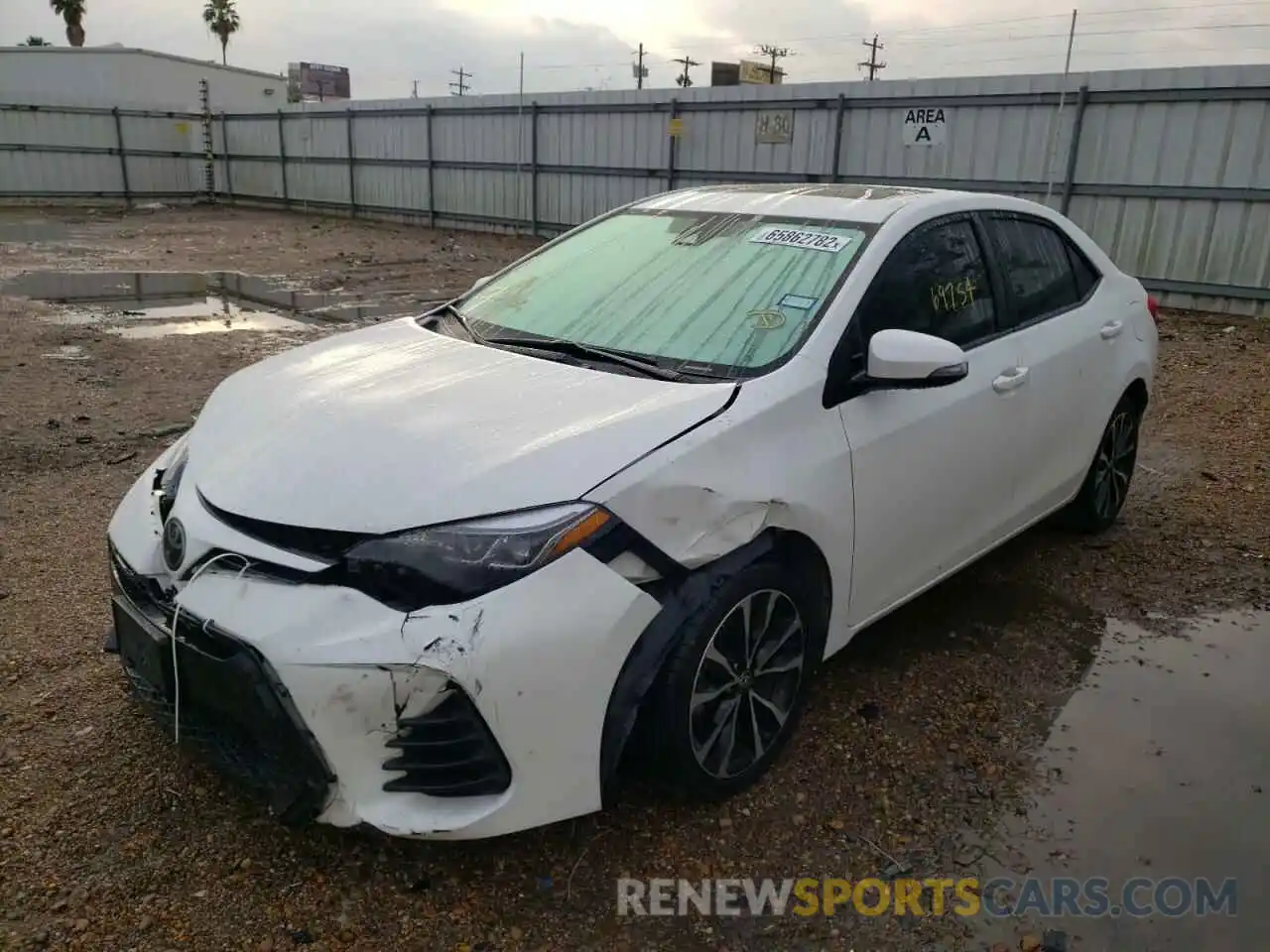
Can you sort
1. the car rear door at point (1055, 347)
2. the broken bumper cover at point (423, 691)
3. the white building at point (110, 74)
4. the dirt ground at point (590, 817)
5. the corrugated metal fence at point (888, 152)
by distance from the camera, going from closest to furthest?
the broken bumper cover at point (423, 691), the dirt ground at point (590, 817), the car rear door at point (1055, 347), the corrugated metal fence at point (888, 152), the white building at point (110, 74)

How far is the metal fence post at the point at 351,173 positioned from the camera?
2312cm

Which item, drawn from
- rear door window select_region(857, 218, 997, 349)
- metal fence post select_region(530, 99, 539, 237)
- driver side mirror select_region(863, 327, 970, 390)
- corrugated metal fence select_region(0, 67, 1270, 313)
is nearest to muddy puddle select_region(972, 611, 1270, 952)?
driver side mirror select_region(863, 327, 970, 390)

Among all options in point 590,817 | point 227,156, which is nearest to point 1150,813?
point 590,817

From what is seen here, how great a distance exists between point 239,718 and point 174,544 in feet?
1.62

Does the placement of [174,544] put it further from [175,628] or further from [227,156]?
[227,156]

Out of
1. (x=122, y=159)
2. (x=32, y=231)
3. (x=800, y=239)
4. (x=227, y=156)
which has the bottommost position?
(x=32, y=231)

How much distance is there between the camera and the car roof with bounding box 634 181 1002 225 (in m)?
3.34

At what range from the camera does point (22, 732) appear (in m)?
2.86

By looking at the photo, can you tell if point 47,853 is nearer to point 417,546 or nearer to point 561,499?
point 417,546

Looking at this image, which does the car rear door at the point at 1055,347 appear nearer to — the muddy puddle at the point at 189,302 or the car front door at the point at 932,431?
the car front door at the point at 932,431

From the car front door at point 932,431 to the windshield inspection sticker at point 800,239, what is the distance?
0.62 feet

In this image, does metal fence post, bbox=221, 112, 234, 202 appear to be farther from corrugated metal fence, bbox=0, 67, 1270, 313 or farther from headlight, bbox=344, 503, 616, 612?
headlight, bbox=344, 503, 616, 612

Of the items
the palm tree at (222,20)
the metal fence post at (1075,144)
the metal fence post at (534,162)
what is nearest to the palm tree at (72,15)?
the palm tree at (222,20)

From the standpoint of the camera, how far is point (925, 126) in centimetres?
1288
